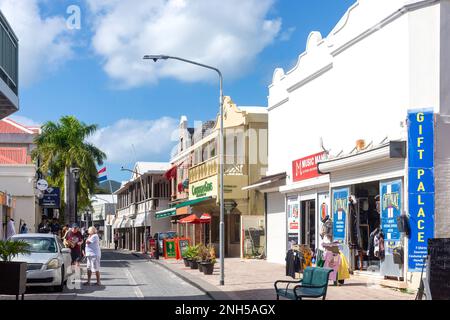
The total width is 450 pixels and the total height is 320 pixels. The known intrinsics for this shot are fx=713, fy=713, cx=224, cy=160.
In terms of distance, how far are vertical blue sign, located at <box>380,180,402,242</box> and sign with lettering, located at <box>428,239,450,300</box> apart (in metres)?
5.46

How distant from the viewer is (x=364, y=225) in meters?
20.4

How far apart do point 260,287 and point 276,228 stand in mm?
11251

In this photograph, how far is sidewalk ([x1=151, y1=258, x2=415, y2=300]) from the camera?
1630cm

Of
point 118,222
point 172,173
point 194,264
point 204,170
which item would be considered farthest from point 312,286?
point 118,222

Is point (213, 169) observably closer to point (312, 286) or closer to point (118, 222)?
point (312, 286)

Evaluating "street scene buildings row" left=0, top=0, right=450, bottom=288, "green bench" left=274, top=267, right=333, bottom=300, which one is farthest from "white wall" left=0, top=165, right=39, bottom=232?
Answer: "green bench" left=274, top=267, right=333, bottom=300

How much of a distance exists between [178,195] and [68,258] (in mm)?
33010

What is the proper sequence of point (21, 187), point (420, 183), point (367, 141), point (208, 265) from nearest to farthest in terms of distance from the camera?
point (420, 183)
point (367, 141)
point (208, 265)
point (21, 187)

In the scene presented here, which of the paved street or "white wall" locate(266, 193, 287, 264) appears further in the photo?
"white wall" locate(266, 193, 287, 264)

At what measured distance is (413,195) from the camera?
674 inches

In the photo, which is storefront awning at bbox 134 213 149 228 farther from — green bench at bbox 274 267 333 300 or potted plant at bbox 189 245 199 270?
green bench at bbox 274 267 333 300

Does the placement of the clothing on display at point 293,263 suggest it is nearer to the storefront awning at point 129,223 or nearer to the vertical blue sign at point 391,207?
the vertical blue sign at point 391,207
